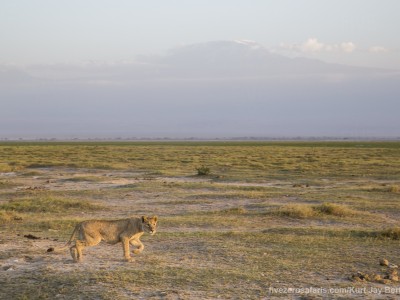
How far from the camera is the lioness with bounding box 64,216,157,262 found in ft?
32.5

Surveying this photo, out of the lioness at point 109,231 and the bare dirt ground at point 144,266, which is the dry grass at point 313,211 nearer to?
the bare dirt ground at point 144,266

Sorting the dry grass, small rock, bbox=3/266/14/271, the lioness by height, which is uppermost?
the lioness

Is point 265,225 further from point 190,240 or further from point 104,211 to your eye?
point 104,211

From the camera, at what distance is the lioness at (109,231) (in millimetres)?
9906

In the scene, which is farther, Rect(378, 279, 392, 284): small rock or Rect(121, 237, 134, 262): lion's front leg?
Rect(121, 237, 134, 262): lion's front leg

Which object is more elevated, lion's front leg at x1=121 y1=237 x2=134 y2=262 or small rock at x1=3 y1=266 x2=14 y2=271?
lion's front leg at x1=121 y1=237 x2=134 y2=262

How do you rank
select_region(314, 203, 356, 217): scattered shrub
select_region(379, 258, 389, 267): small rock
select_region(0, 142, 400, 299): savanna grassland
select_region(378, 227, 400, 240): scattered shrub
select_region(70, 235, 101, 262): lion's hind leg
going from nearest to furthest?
select_region(0, 142, 400, 299): savanna grassland → select_region(70, 235, 101, 262): lion's hind leg → select_region(379, 258, 389, 267): small rock → select_region(378, 227, 400, 240): scattered shrub → select_region(314, 203, 356, 217): scattered shrub

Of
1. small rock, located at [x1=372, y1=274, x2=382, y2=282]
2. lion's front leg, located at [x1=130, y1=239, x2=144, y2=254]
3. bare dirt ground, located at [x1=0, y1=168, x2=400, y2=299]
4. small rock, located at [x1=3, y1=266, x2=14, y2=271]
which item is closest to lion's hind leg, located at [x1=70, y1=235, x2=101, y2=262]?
bare dirt ground, located at [x1=0, y1=168, x2=400, y2=299]

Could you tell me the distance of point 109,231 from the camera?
1003 centimetres

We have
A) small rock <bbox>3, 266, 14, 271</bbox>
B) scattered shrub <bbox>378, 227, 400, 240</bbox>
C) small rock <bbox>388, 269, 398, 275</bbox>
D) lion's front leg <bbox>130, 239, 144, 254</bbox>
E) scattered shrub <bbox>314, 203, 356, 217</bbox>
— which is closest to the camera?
small rock <bbox>388, 269, 398, 275</bbox>

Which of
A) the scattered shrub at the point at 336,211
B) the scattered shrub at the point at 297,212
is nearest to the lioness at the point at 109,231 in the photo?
the scattered shrub at the point at 297,212

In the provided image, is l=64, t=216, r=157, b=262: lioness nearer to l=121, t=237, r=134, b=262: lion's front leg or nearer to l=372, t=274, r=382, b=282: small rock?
l=121, t=237, r=134, b=262: lion's front leg

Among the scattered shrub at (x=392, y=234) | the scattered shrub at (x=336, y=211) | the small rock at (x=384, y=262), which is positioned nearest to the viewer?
the small rock at (x=384, y=262)

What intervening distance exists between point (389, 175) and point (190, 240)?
25291mm
